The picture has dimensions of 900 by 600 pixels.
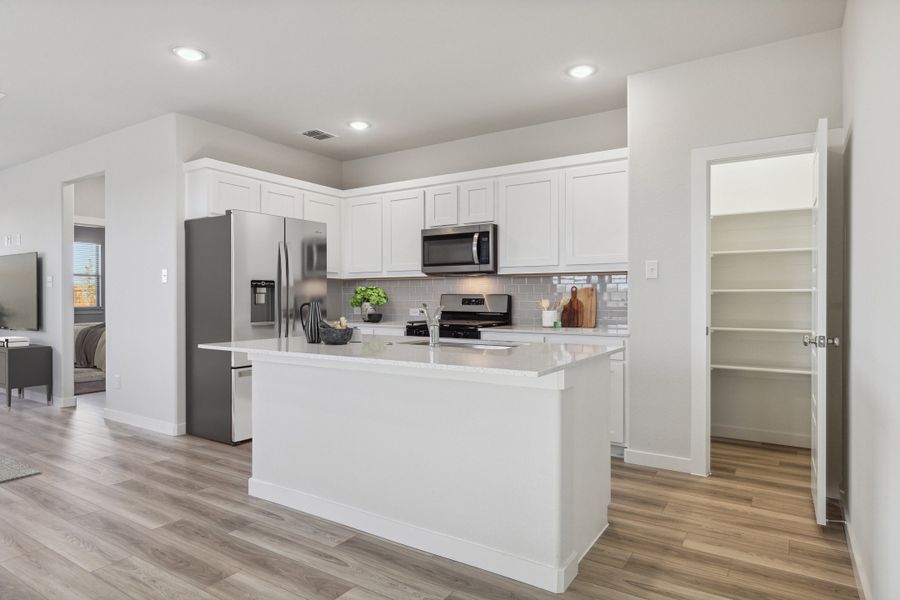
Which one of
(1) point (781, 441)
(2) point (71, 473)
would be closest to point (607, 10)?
(1) point (781, 441)

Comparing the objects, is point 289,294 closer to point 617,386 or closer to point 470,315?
point 470,315

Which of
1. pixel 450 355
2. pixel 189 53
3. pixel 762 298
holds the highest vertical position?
pixel 189 53

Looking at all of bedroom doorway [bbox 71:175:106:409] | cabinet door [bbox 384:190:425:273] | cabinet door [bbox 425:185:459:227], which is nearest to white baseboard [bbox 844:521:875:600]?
cabinet door [bbox 425:185:459:227]

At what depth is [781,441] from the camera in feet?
13.5

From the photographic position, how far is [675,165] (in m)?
3.52

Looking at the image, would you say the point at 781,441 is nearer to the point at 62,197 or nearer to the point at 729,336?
the point at 729,336

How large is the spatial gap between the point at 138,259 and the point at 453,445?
379 centimetres

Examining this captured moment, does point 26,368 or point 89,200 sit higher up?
point 89,200

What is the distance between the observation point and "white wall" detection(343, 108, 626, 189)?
4.48 m

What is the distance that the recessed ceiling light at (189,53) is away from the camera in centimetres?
328

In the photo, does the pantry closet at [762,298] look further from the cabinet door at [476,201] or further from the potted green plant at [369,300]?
the potted green plant at [369,300]

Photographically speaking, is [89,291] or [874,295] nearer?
[874,295]

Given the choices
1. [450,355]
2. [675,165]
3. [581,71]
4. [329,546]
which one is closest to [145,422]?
[329,546]

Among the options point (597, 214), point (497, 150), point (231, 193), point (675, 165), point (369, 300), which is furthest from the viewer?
point (369, 300)
